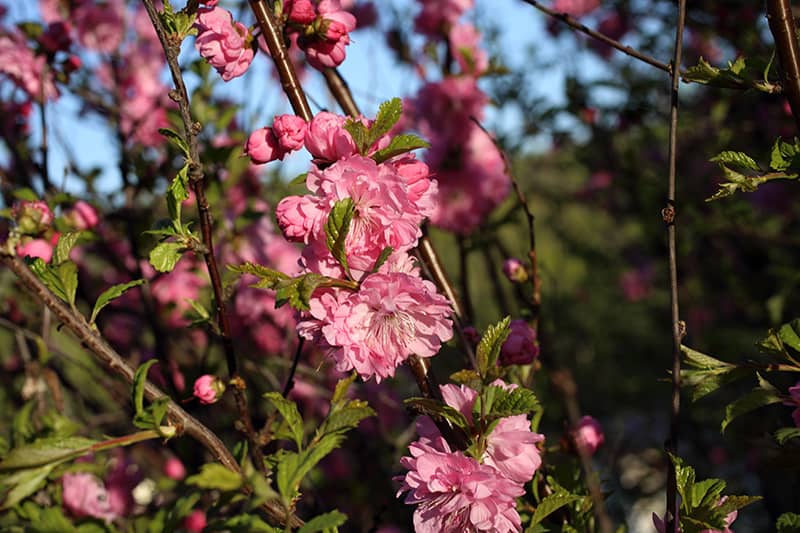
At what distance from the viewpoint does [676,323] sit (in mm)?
871

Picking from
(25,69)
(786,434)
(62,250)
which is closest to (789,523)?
(786,434)

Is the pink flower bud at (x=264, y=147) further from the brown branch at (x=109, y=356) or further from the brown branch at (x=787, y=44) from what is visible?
the brown branch at (x=787, y=44)

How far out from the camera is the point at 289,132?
0.88 metres

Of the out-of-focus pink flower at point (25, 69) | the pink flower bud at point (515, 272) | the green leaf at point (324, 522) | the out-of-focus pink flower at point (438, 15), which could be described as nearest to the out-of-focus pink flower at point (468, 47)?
the out-of-focus pink flower at point (438, 15)

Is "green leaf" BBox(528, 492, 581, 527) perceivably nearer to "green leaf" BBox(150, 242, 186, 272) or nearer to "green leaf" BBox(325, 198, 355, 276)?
"green leaf" BBox(325, 198, 355, 276)

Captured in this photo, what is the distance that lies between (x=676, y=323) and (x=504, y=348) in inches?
10.8

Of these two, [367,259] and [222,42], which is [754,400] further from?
[222,42]

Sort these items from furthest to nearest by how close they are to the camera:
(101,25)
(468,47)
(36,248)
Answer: (101,25) < (468,47) < (36,248)

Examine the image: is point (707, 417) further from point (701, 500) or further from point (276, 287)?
point (276, 287)

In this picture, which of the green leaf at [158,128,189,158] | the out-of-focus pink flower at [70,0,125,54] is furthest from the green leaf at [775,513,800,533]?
the out-of-focus pink flower at [70,0,125,54]

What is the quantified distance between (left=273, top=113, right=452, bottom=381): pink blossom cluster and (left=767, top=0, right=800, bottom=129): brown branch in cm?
50

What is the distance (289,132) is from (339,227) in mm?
174

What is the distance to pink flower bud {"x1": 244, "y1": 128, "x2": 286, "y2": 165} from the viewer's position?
915mm

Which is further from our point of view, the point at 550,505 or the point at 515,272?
the point at 515,272
